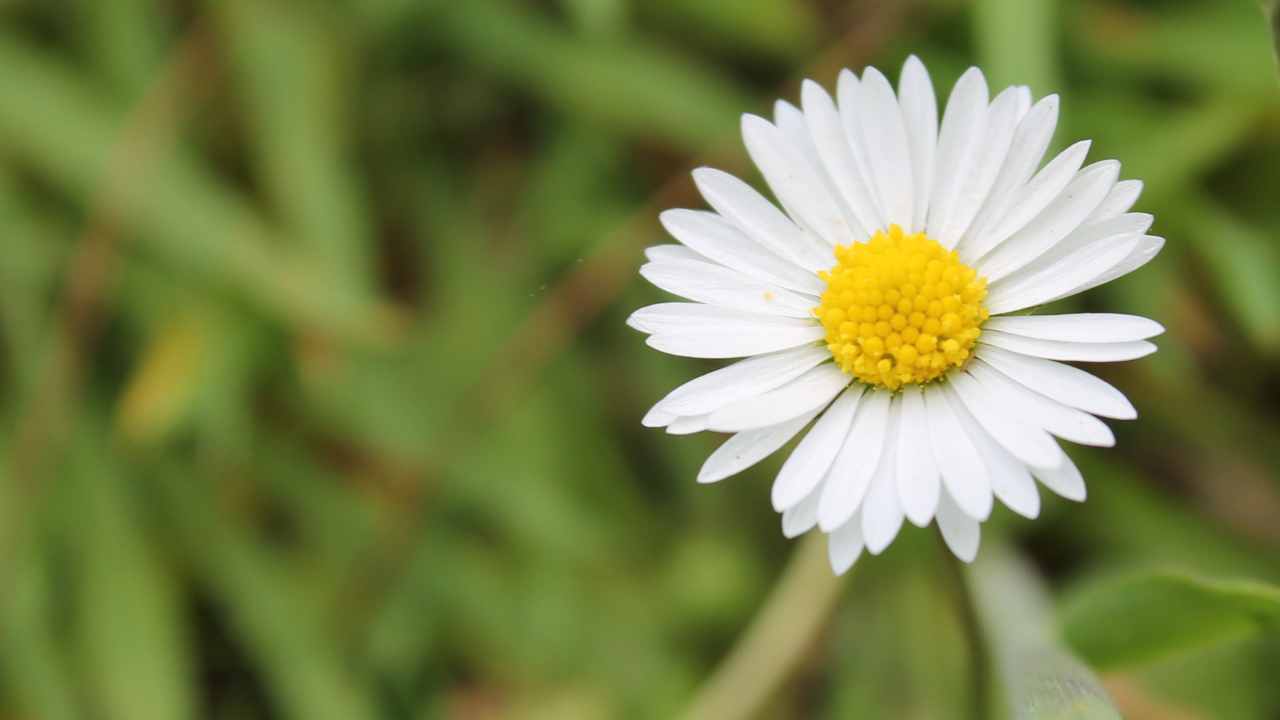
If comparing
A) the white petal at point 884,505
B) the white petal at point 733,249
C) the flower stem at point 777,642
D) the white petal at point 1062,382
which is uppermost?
the white petal at point 733,249

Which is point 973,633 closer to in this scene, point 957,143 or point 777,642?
point 957,143

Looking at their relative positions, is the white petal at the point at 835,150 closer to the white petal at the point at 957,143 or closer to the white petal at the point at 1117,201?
the white petal at the point at 957,143

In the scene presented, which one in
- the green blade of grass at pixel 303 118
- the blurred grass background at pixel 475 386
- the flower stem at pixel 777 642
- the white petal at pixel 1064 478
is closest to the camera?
the white petal at pixel 1064 478

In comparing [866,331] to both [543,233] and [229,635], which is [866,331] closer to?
[543,233]

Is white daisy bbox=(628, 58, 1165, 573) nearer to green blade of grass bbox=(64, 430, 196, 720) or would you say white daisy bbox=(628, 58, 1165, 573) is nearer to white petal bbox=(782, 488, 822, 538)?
white petal bbox=(782, 488, 822, 538)

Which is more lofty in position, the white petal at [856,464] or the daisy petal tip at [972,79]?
the daisy petal tip at [972,79]

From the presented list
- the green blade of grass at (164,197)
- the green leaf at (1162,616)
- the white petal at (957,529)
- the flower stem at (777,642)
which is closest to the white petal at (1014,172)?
the white petal at (957,529)

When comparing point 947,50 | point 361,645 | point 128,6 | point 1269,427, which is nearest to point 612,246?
point 947,50
